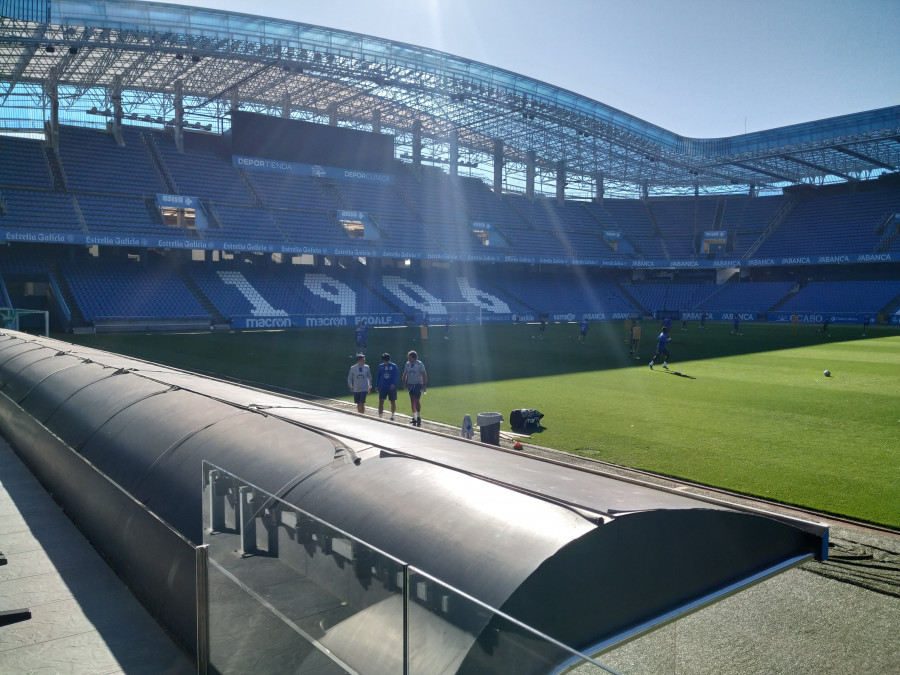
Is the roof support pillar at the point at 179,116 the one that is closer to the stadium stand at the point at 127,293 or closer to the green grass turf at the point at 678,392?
the stadium stand at the point at 127,293

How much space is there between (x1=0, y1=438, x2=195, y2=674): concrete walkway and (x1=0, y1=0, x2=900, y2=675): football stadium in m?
0.03

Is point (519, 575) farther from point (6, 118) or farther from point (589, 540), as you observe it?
point (6, 118)

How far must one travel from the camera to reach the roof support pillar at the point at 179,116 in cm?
4672

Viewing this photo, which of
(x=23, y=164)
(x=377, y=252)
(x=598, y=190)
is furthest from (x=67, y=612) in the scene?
(x=598, y=190)

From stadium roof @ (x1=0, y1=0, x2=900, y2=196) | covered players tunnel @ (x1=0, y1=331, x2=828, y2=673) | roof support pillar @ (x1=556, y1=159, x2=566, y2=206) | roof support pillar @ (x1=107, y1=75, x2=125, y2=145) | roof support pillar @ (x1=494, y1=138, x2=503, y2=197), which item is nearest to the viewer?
covered players tunnel @ (x1=0, y1=331, x2=828, y2=673)

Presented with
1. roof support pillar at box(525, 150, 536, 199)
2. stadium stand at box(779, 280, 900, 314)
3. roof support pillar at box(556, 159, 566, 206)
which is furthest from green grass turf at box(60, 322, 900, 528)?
roof support pillar at box(556, 159, 566, 206)

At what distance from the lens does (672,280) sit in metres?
70.2

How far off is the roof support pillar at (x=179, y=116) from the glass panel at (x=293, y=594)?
1911 inches

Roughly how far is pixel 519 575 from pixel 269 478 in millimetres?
2260

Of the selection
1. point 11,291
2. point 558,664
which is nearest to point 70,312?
point 11,291

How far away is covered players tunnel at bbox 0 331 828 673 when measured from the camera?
3.07 m

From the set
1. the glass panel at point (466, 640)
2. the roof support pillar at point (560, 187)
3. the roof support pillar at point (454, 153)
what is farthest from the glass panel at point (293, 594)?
the roof support pillar at point (560, 187)

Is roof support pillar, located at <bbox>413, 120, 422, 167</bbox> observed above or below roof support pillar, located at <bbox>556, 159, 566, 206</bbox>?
above

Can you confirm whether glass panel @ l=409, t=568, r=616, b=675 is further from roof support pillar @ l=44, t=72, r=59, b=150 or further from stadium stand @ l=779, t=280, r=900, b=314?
stadium stand @ l=779, t=280, r=900, b=314
